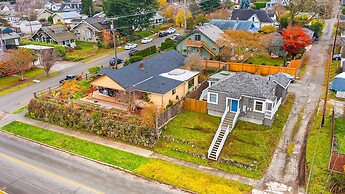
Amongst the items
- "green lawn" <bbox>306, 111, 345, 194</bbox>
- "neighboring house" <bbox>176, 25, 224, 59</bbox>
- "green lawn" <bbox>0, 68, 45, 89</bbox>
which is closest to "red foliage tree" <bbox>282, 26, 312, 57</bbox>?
"neighboring house" <bbox>176, 25, 224, 59</bbox>

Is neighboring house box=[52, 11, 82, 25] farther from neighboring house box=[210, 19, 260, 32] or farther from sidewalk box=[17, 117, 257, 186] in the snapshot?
sidewalk box=[17, 117, 257, 186]

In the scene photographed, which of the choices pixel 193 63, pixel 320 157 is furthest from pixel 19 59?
pixel 320 157

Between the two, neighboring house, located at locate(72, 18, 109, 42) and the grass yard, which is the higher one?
neighboring house, located at locate(72, 18, 109, 42)

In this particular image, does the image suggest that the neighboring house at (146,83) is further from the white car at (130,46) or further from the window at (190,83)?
the white car at (130,46)

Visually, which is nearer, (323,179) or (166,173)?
(323,179)

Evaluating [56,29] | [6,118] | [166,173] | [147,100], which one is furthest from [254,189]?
[56,29]

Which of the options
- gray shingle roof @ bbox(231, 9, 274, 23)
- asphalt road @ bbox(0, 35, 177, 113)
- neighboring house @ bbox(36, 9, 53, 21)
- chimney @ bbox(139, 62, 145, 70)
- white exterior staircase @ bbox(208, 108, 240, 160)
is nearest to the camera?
white exterior staircase @ bbox(208, 108, 240, 160)

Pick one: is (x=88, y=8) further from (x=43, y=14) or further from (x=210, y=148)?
(x=210, y=148)
